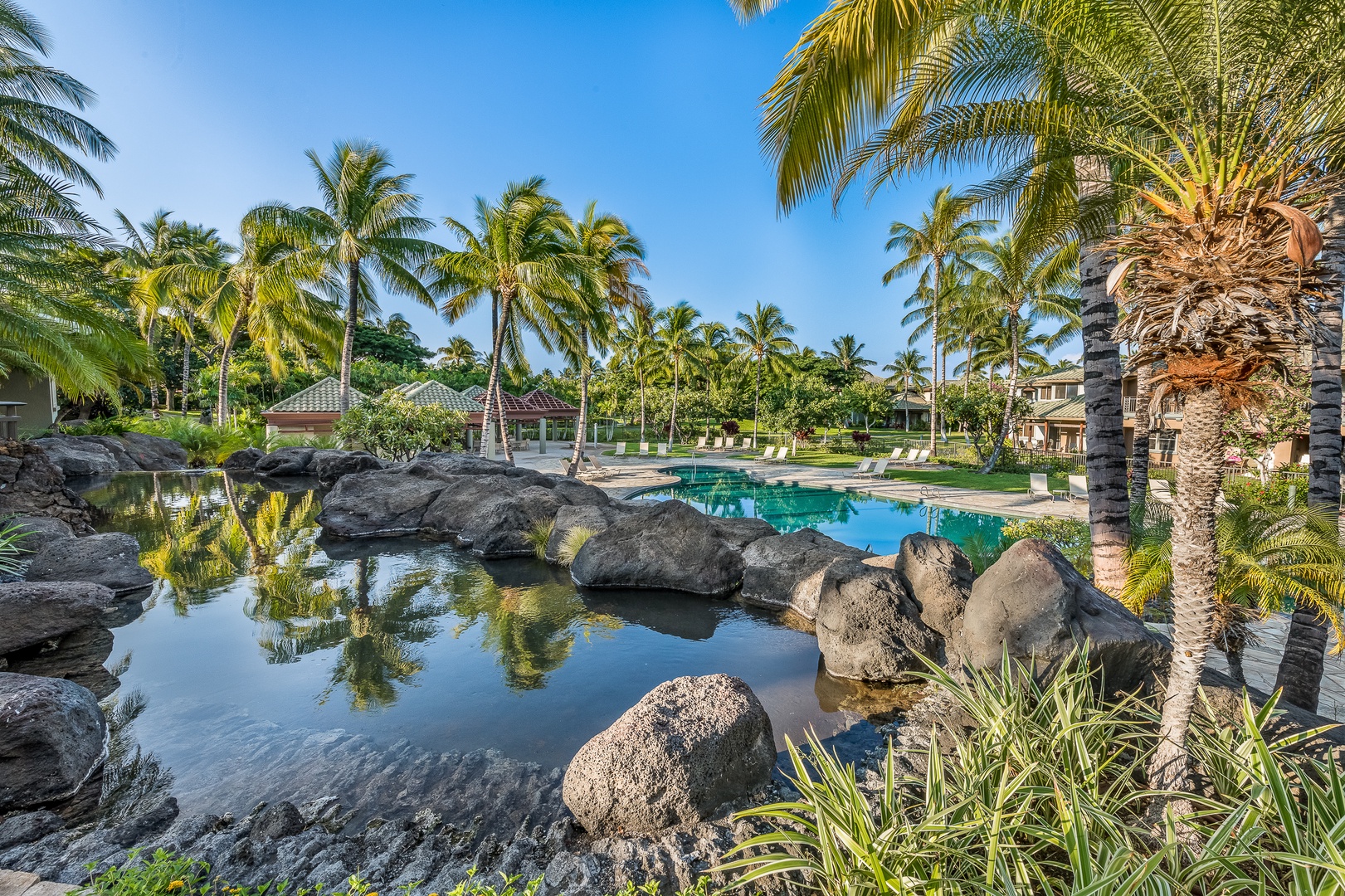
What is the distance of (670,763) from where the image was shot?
3.71 metres

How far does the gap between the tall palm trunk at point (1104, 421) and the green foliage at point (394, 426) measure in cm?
2061

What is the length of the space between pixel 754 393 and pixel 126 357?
30.9 metres

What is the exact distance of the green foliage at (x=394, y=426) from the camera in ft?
70.2

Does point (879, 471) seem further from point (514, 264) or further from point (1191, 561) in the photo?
point (1191, 561)

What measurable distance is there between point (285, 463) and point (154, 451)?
558 centimetres

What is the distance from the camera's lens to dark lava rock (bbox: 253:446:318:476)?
21.4 meters

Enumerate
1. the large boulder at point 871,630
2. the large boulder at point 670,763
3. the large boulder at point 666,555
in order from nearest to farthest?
the large boulder at point 670,763
the large boulder at point 871,630
the large boulder at point 666,555

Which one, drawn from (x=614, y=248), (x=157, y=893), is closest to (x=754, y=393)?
(x=614, y=248)

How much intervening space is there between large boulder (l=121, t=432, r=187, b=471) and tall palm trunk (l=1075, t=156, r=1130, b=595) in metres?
27.4

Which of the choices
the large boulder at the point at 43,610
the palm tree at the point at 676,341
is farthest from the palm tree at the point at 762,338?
the large boulder at the point at 43,610

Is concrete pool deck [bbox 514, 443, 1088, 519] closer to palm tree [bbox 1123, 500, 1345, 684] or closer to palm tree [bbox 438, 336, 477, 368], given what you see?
palm tree [bbox 1123, 500, 1345, 684]

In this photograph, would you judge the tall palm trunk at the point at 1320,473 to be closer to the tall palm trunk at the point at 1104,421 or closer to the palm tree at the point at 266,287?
the tall palm trunk at the point at 1104,421

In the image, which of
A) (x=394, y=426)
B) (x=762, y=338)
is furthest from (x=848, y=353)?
(x=394, y=426)

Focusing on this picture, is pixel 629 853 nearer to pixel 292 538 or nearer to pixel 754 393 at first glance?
pixel 292 538
